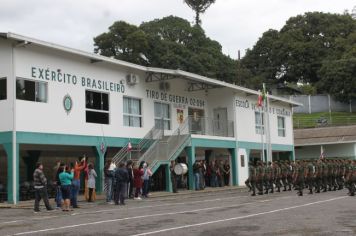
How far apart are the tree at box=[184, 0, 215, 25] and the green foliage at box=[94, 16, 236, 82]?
7.79 m

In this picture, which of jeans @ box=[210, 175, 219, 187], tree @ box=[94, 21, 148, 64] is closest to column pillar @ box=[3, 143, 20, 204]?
jeans @ box=[210, 175, 219, 187]

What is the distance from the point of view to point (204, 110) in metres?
37.1

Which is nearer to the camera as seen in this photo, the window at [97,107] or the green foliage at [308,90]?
the window at [97,107]

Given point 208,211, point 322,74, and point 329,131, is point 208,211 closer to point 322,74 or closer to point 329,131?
point 329,131

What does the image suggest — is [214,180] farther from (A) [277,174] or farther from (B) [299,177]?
(B) [299,177]

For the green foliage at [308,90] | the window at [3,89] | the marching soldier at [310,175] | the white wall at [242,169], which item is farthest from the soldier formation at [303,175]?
the green foliage at [308,90]

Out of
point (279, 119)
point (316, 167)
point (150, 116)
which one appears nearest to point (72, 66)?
point (150, 116)

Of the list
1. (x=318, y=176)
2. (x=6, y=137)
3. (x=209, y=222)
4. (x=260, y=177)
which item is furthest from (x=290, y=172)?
(x=209, y=222)

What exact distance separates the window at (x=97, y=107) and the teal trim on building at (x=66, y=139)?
2.97 ft

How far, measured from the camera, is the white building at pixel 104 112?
22875mm

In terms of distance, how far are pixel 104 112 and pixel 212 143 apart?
820 centimetres

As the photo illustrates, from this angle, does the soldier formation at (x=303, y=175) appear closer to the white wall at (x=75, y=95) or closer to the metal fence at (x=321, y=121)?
the white wall at (x=75, y=95)

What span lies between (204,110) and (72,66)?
13.1 m

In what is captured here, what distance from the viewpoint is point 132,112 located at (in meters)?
29.8
